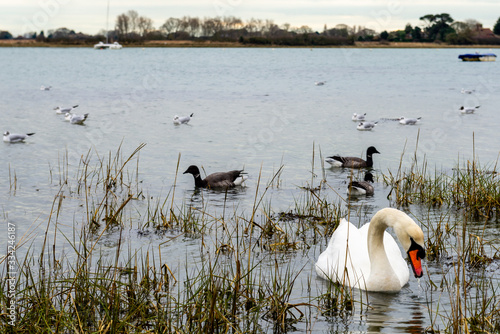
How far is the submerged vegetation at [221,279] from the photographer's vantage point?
4656mm

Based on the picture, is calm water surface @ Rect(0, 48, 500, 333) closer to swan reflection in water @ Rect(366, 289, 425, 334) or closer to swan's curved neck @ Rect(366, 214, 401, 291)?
swan reflection in water @ Rect(366, 289, 425, 334)

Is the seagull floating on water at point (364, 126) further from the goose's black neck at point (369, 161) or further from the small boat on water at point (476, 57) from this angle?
the small boat on water at point (476, 57)

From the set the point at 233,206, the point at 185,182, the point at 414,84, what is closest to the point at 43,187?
the point at 185,182

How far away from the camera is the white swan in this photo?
17.5 feet

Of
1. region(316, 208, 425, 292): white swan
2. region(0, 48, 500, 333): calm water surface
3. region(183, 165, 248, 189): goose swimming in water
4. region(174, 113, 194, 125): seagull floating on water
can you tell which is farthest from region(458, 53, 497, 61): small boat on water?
region(316, 208, 425, 292): white swan

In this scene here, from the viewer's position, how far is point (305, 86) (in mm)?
38062

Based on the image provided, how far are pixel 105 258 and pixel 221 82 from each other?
34.7 metres

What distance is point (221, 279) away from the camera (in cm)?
604

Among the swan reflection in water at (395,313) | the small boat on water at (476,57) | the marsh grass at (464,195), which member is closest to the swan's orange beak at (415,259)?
the swan reflection in water at (395,313)

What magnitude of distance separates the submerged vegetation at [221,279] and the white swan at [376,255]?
0.55ft

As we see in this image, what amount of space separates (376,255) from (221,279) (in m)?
1.48

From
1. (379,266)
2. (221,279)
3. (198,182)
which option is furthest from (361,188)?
(221,279)

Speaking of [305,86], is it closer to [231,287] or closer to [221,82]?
[221,82]

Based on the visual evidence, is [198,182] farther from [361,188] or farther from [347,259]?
[347,259]
